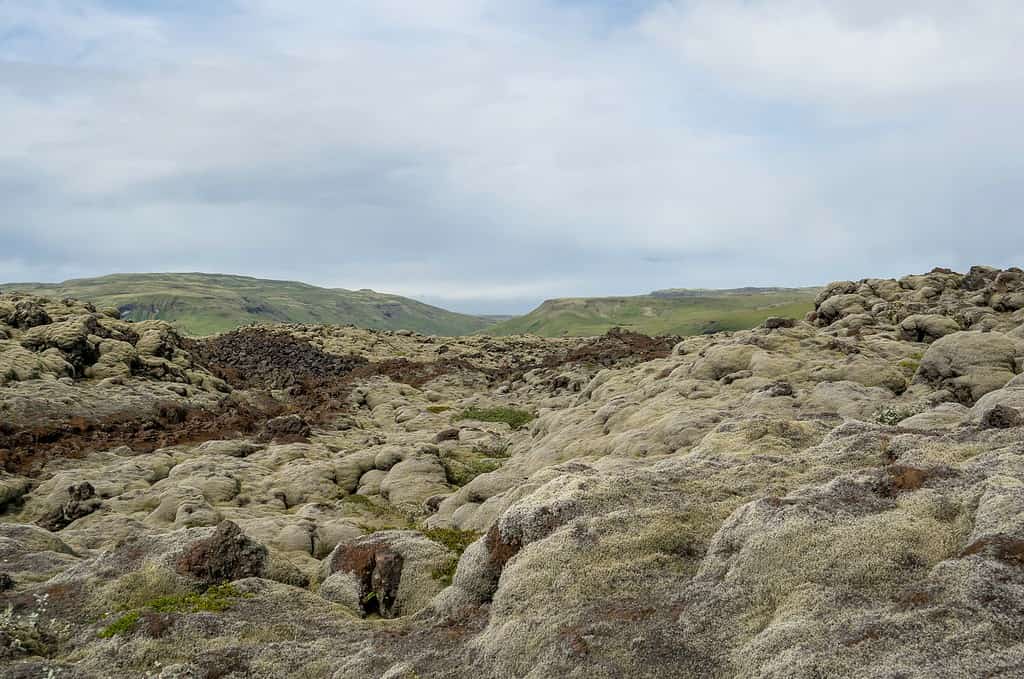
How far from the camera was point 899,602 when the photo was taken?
34.2 ft

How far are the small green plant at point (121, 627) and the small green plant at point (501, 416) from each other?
41068 millimetres

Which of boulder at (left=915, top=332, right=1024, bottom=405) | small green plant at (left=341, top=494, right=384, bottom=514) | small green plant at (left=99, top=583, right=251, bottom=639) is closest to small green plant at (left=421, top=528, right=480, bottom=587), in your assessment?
small green plant at (left=99, top=583, right=251, bottom=639)

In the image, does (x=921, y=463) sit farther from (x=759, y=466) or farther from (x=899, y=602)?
(x=899, y=602)

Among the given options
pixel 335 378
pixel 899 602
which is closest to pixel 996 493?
pixel 899 602

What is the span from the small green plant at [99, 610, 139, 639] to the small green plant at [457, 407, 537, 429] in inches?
1617

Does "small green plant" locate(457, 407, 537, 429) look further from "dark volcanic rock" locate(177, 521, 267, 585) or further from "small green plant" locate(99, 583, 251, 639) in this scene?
"small green plant" locate(99, 583, 251, 639)

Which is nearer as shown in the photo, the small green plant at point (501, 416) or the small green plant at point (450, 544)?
the small green plant at point (450, 544)

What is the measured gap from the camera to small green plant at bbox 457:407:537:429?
56.7 m

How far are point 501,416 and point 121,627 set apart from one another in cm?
4501

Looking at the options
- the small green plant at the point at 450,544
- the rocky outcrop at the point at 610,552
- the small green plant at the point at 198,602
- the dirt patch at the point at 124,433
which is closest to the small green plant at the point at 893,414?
the rocky outcrop at the point at 610,552

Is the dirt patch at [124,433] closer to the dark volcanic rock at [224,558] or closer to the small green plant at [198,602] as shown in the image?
the dark volcanic rock at [224,558]

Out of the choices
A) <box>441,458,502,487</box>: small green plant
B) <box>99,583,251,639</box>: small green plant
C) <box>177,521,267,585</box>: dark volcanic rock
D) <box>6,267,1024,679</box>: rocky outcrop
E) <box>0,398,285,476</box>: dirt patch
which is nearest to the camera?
<box>6,267,1024,679</box>: rocky outcrop

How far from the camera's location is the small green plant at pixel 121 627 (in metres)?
14.2

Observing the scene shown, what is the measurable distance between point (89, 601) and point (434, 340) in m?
105
